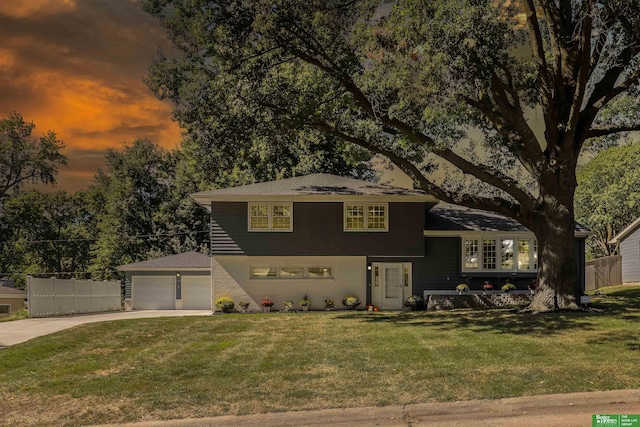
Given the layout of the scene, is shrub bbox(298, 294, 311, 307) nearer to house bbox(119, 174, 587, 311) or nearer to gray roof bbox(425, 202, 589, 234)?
house bbox(119, 174, 587, 311)

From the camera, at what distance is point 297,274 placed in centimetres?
2797

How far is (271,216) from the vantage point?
1084 inches

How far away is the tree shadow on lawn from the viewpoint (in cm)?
1555

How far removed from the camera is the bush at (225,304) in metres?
27.0

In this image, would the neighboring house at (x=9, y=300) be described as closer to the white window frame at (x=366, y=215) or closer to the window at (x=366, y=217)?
the white window frame at (x=366, y=215)

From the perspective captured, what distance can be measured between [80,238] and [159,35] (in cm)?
4140

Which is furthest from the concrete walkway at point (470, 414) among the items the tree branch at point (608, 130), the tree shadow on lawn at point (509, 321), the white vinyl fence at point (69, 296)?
the white vinyl fence at point (69, 296)

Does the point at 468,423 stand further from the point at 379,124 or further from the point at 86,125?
the point at 86,125

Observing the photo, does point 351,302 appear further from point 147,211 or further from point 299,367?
point 147,211

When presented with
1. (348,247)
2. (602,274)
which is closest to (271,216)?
(348,247)

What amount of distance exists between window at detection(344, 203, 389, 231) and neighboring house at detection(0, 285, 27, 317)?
2789cm

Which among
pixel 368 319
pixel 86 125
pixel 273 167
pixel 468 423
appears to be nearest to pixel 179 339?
pixel 368 319

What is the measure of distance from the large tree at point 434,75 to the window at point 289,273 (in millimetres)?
6873

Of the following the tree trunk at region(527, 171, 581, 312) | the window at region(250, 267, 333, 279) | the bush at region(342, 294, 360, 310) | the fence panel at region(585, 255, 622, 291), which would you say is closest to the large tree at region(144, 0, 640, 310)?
the tree trunk at region(527, 171, 581, 312)
